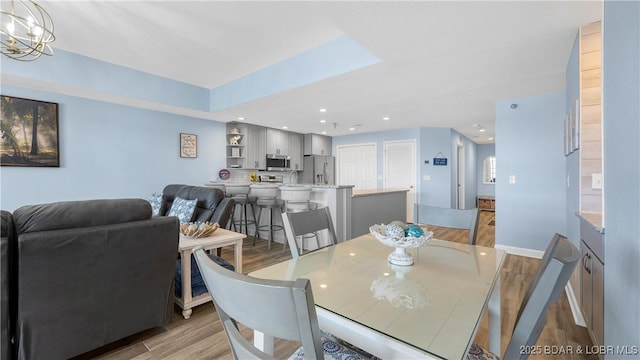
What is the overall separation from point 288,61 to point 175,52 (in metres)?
1.37

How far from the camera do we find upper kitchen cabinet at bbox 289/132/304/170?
7.08m

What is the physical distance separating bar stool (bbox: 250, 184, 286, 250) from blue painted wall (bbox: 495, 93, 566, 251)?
333cm

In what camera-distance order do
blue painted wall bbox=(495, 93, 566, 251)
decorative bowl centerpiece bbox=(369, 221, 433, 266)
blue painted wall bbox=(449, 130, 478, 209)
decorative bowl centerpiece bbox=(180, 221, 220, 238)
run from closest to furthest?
1. decorative bowl centerpiece bbox=(369, 221, 433, 266)
2. decorative bowl centerpiece bbox=(180, 221, 220, 238)
3. blue painted wall bbox=(495, 93, 566, 251)
4. blue painted wall bbox=(449, 130, 478, 209)

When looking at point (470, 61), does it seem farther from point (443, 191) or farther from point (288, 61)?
point (443, 191)

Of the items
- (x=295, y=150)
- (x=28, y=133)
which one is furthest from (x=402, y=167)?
(x=28, y=133)

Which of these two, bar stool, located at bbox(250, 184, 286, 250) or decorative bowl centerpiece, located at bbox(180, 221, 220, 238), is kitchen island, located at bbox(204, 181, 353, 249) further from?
decorative bowl centerpiece, located at bbox(180, 221, 220, 238)

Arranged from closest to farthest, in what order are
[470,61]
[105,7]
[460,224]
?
[460,224] → [105,7] → [470,61]

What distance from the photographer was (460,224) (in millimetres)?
1865

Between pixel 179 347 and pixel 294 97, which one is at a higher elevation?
pixel 294 97

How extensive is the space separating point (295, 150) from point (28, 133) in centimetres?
481

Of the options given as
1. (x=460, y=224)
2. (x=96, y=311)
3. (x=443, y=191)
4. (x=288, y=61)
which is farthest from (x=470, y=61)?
(x=443, y=191)

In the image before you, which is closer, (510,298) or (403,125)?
(510,298)

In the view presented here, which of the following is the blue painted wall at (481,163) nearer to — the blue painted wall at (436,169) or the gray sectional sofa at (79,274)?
the blue painted wall at (436,169)

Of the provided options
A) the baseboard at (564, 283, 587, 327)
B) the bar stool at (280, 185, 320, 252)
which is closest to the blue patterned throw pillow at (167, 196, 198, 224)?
the bar stool at (280, 185, 320, 252)
